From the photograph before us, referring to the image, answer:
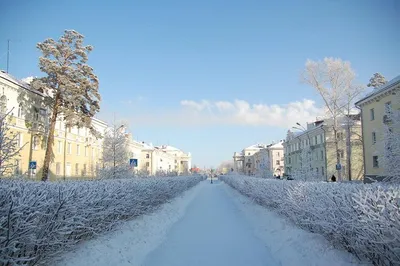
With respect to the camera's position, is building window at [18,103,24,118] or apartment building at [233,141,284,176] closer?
building window at [18,103,24,118]

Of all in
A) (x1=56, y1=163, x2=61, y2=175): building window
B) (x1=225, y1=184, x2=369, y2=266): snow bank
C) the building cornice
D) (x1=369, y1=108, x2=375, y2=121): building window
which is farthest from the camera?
(x1=56, y1=163, x2=61, y2=175): building window

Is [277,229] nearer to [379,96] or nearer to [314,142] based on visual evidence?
[379,96]

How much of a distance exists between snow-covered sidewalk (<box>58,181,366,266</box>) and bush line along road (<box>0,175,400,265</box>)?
29 mm

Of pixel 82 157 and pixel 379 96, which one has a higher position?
pixel 379 96

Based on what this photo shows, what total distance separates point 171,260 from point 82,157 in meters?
37.0

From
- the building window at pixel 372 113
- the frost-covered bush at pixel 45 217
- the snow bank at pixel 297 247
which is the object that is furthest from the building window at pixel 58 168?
the building window at pixel 372 113

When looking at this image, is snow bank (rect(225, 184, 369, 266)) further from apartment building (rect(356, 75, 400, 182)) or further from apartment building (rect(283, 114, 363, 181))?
apartment building (rect(283, 114, 363, 181))

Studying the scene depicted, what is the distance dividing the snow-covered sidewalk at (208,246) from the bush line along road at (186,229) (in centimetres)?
3

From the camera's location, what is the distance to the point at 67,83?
978 inches

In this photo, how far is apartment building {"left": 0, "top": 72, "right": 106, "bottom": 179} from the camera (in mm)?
26469

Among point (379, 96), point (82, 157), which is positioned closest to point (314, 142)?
point (379, 96)

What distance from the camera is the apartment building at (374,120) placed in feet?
83.7

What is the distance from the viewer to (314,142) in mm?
50594

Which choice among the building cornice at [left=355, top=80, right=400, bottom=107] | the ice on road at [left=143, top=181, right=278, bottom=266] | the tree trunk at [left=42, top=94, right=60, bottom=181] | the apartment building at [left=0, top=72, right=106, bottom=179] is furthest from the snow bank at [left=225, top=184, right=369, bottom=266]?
the tree trunk at [left=42, top=94, right=60, bottom=181]
